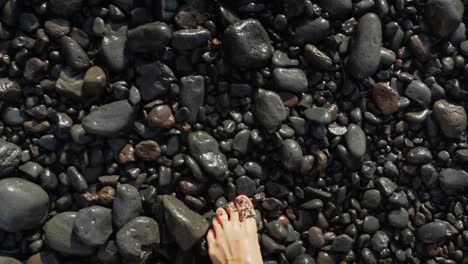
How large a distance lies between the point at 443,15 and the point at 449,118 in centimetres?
69

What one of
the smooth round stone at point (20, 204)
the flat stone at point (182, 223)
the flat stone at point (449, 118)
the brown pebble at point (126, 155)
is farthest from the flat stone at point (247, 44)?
the smooth round stone at point (20, 204)

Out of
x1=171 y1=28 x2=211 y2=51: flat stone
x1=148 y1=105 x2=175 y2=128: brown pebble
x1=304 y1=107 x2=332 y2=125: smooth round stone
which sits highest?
x1=171 y1=28 x2=211 y2=51: flat stone

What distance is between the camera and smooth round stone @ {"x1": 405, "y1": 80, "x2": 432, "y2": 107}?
3314 millimetres

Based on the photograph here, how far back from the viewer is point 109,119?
119 inches

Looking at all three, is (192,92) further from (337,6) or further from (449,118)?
(449,118)

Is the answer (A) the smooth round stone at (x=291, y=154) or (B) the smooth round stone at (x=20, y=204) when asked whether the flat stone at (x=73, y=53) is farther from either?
(A) the smooth round stone at (x=291, y=154)

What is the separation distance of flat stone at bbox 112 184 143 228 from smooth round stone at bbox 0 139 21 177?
2.16ft

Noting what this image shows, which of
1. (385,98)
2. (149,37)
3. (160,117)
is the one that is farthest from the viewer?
(385,98)

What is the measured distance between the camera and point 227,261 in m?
3.22

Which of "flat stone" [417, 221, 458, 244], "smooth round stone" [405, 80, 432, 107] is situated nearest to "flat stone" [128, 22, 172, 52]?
"smooth round stone" [405, 80, 432, 107]

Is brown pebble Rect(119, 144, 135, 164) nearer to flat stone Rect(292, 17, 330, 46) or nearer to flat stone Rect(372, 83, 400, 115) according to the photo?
flat stone Rect(292, 17, 330, 46)

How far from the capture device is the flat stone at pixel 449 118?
333 centimetres

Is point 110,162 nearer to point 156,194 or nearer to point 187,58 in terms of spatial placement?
point 156,194

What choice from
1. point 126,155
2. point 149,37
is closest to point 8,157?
point 126,155
